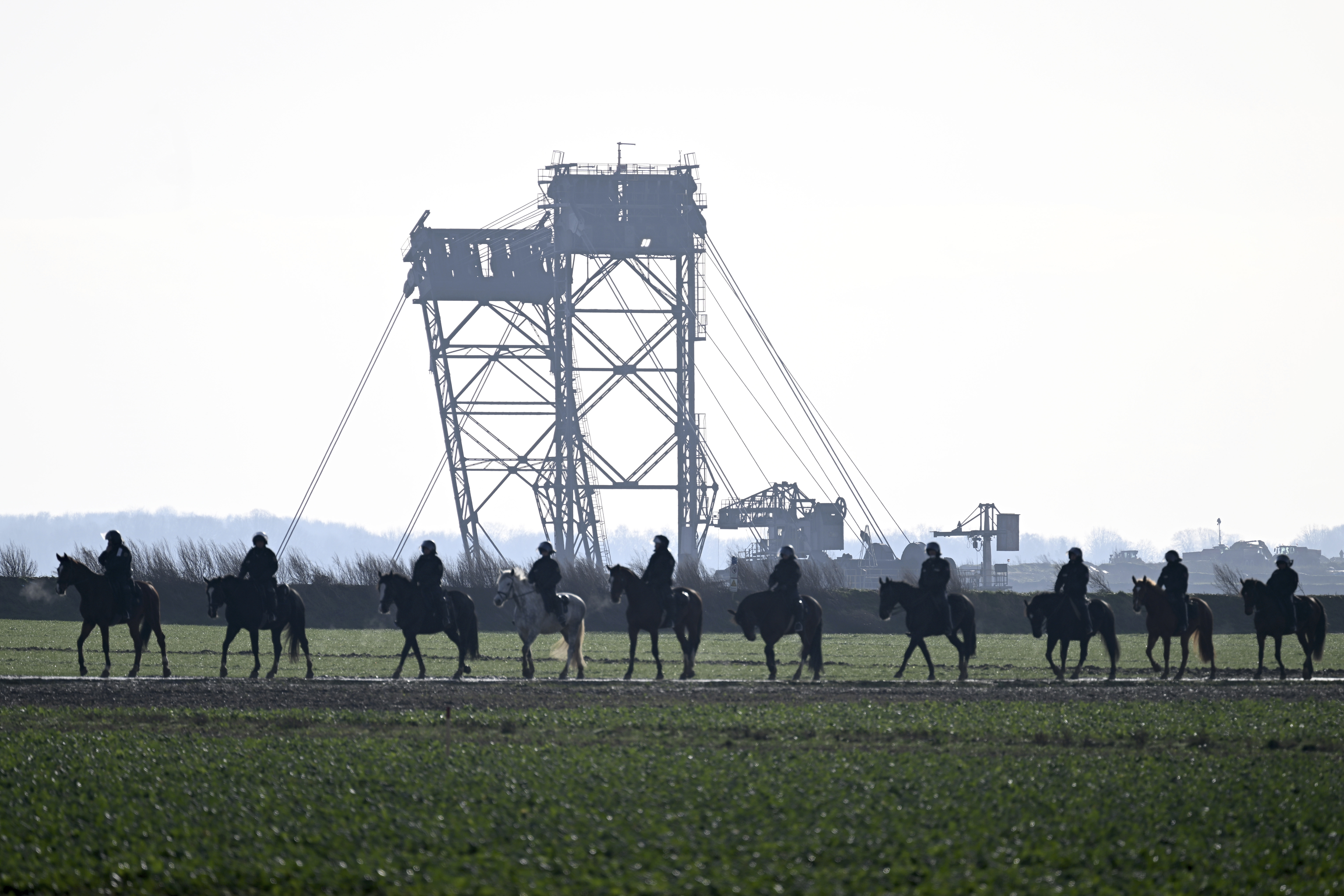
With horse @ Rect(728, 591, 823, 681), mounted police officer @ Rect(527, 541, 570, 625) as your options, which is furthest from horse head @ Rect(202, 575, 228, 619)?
horse @ Rect(728, 591, 823, 681)

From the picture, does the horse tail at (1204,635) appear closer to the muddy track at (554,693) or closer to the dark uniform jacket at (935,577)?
the muddy track at (554,693)

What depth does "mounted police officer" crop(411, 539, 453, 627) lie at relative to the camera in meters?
26.3

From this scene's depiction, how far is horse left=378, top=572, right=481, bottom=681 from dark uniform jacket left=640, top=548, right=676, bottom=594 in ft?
9.71

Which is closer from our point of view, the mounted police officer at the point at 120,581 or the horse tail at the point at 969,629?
the mounted police officer at the point at 120,581

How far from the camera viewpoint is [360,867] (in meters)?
10.1

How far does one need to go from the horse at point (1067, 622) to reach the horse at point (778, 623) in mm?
3483

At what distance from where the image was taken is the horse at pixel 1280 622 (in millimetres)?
27797

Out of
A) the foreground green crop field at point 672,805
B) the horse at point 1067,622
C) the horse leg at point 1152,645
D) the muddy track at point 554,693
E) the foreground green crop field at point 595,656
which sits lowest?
the foreground green crop field at point 672,805

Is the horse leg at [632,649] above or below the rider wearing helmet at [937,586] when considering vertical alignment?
below

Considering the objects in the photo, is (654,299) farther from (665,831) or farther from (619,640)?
(665,831)

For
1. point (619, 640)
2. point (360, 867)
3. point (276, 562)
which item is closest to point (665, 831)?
point (360, 867)

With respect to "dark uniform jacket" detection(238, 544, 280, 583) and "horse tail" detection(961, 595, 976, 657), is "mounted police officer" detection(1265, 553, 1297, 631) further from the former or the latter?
"dark uniform jacket" detection(238, 544, 280, 583)

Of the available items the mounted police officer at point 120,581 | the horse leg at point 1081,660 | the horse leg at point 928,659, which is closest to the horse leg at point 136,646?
the mounted police officer at point 120,581

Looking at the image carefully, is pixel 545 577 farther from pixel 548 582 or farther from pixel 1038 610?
pixel 1038 610
